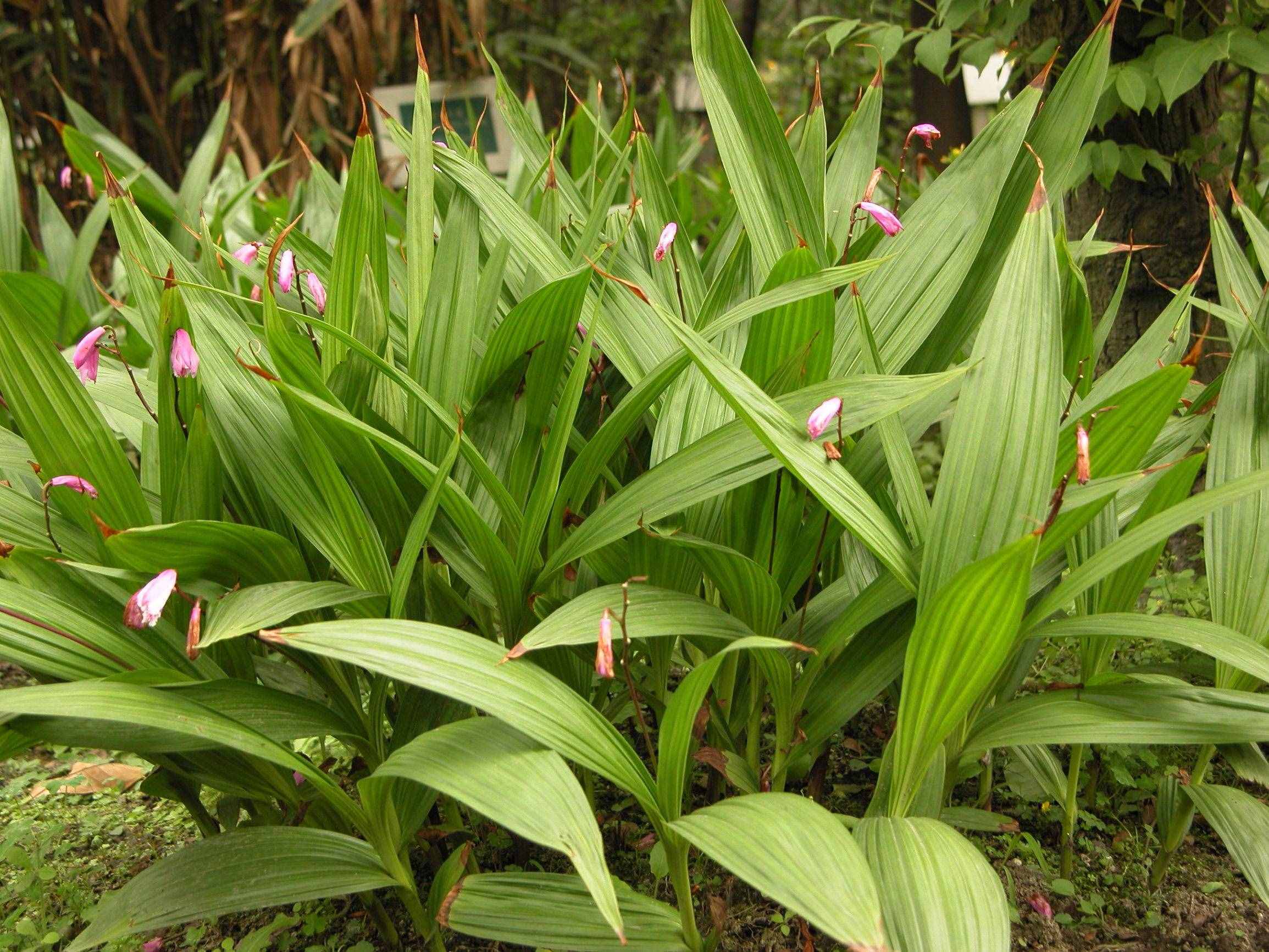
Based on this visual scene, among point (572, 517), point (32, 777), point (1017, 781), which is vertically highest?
point (572, 517)

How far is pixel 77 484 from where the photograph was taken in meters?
0.97

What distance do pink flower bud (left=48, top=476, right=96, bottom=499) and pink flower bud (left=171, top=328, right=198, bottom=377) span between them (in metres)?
0.12

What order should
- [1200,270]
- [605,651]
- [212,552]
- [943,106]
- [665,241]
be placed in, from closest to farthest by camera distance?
1. [605,651]
2. [212,552]
3. [1200,270]
4. [665,241]
5. [943,106]

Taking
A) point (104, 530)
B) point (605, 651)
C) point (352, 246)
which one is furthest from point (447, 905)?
point (352, 246)

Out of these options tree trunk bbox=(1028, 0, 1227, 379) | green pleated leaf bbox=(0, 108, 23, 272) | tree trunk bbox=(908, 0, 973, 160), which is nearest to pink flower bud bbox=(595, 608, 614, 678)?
tree trunk bbox=(1028, 0, 1227, 379)

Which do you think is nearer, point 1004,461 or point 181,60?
point 1004,461

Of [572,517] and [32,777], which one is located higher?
[572,517]

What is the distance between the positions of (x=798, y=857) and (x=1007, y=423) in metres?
0.39

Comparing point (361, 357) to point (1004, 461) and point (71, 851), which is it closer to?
point (1004, 461)

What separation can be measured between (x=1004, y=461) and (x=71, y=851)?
4.26 ft

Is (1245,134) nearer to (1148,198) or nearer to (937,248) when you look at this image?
(1148,198)

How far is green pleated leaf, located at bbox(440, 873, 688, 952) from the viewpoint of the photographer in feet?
2.98

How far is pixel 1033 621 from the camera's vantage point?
0.94 m

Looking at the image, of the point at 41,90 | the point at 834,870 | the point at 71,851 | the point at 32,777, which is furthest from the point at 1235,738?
the point at 41,90
